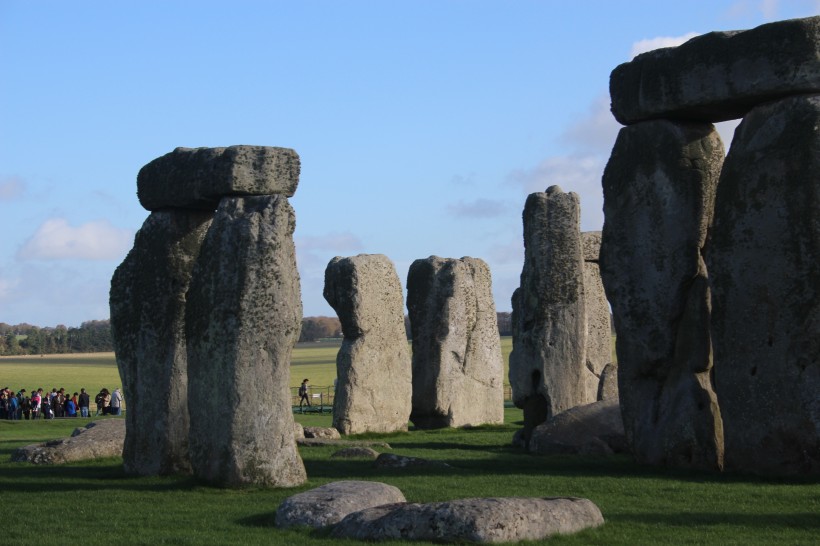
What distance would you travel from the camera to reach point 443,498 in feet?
45.2

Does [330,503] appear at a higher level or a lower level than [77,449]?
lower

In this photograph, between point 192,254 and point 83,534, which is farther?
point 192,254

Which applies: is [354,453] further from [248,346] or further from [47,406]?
[47,406]

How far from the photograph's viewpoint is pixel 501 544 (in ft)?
34.8

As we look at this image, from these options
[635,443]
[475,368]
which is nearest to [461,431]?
[475,368]

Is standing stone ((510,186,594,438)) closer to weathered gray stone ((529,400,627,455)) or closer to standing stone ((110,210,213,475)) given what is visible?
weathered gray stone ((529,400,627,455))

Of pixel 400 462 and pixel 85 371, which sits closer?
pixel 400 462

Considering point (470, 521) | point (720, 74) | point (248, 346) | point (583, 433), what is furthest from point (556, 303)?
point (470, 521)

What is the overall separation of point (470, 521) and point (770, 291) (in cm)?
643

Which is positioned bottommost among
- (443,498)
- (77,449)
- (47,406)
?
(443,498)

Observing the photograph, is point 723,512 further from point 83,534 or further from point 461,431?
point 461,431

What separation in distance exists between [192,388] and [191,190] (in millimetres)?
2282

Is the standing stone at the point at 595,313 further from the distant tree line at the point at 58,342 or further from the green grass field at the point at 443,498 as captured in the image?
the distant tree line at the point at 58,342

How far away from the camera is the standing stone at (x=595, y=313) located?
27703mm
